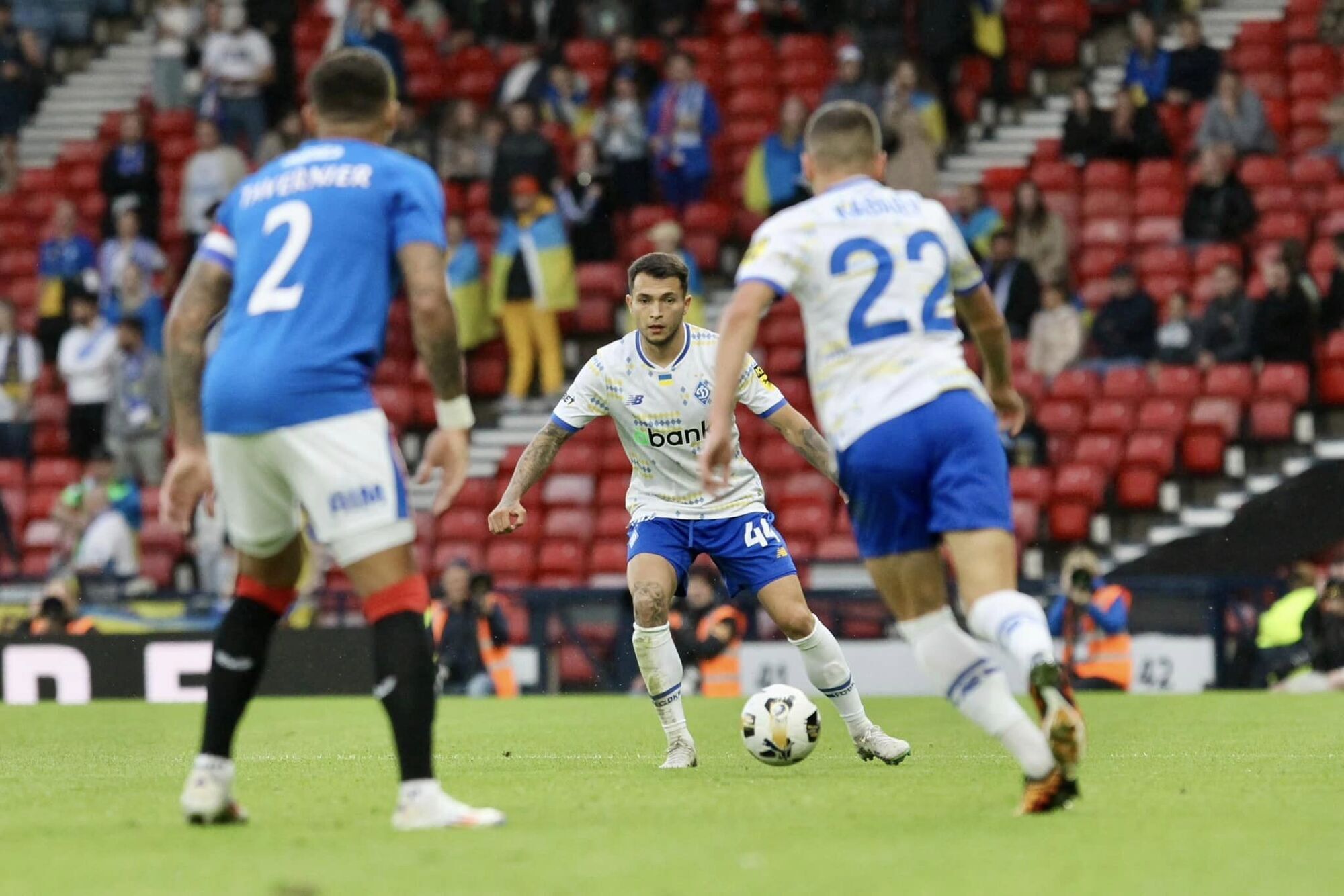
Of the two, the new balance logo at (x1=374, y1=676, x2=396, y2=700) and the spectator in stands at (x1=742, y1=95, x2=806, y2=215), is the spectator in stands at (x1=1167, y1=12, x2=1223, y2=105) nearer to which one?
the spectator in stands at (x1=742, y1=95, x2=806, y2=215)

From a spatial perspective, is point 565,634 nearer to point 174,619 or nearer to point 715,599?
point 715,599

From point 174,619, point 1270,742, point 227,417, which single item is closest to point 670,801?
point 227,417

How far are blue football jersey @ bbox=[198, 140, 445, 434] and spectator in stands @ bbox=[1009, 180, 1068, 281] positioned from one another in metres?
14.5

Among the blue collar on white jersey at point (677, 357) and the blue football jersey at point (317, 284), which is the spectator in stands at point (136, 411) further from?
the blue football jersey at point (317, 284)

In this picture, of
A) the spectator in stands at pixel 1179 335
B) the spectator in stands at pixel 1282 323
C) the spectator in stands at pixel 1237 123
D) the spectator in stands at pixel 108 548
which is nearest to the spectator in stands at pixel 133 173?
the spectator in stands at pixel 108 548

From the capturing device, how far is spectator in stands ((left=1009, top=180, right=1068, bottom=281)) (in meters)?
20.0

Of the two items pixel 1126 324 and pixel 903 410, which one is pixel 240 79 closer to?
pixel 1126 324

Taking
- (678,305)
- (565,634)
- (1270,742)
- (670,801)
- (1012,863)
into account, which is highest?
(678,305)

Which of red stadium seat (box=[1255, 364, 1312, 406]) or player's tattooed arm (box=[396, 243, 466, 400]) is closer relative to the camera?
player's tattooed arm (box=[396, 243, 466, 400])

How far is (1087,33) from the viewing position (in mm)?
23578

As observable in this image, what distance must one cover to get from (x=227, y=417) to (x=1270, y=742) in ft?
21.1

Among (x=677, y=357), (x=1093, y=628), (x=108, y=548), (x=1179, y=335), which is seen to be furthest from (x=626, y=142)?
(x=677, y=357)

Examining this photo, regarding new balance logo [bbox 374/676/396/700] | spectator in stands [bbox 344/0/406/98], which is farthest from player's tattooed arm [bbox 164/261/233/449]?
spectator in stands [bbox 344/0/406/98]

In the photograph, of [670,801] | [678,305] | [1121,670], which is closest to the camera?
[670,801]
